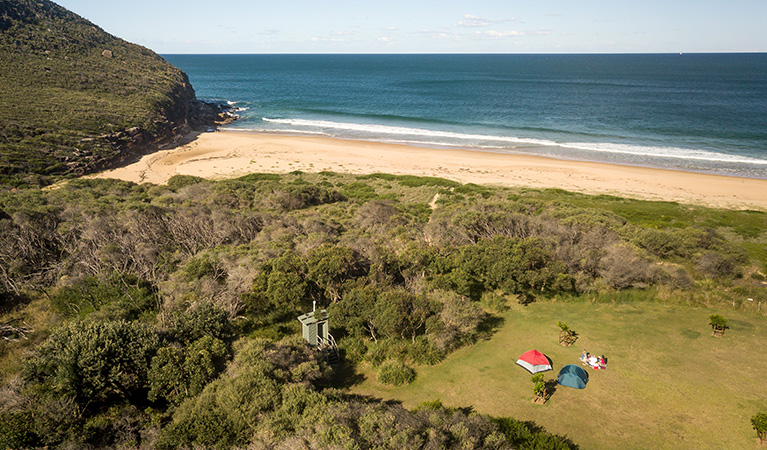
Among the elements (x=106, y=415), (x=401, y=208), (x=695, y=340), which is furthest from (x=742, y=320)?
(x=106, y=415)

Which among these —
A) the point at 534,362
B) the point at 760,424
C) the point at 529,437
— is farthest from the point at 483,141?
the point at 529,437

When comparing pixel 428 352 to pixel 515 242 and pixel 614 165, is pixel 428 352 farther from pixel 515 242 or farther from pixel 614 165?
pixel 614 165

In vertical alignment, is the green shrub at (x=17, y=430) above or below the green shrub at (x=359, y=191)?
above

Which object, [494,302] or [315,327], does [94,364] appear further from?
[494,302]

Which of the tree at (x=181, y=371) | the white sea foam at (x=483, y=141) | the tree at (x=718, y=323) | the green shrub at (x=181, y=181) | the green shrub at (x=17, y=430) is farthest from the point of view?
the white sea foam at (x=483, y=141)

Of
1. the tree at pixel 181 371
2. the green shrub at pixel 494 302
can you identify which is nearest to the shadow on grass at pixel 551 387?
the green shrub at pixel 494 302

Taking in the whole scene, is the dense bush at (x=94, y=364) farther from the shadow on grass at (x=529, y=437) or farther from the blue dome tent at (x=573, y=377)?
the blue dome tent at (x=573, y=377)
